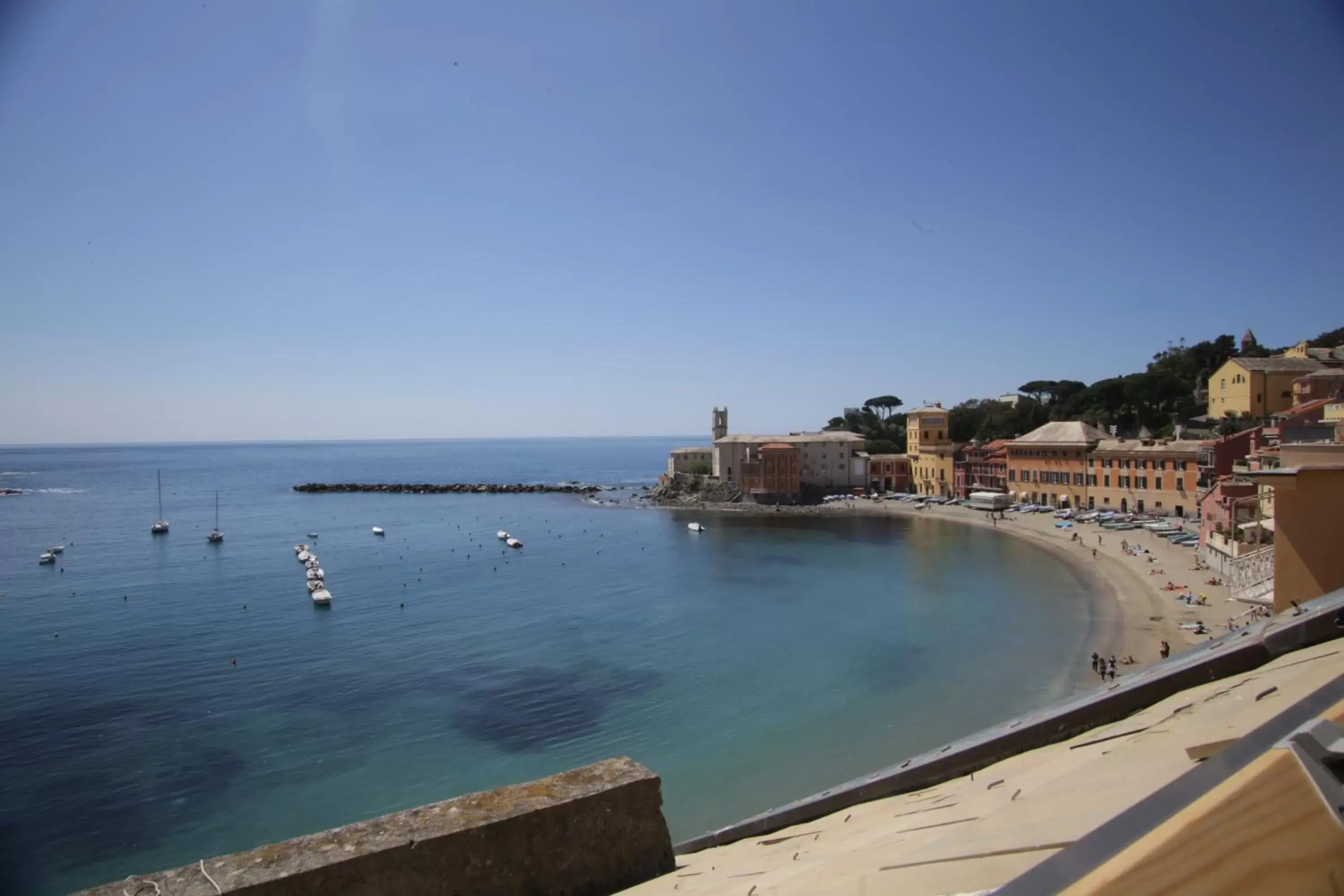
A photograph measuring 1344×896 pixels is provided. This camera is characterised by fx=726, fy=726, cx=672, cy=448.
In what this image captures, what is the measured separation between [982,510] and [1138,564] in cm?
2470

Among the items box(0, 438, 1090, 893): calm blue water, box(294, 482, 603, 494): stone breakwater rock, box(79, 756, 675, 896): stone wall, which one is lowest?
box(0, 438, 1090, 893): calm blue water

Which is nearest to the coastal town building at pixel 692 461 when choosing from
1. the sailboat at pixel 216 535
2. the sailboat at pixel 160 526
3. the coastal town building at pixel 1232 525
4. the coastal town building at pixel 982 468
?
the coastal town building at pixel 982 468

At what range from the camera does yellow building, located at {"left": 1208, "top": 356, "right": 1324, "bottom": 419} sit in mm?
52594

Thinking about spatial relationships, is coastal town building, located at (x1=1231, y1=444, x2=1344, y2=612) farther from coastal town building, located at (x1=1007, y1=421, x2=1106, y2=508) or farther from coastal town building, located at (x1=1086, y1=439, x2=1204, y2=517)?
coastal town building, located at (x1=1007, y1=421, x2=1106, y2=508)

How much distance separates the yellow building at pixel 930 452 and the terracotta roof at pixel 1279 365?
2350 centimetres

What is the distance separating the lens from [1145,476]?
50.8m

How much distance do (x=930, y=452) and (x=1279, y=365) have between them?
27.4 m

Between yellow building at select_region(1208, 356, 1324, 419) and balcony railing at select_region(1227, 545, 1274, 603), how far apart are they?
3095 centimetres

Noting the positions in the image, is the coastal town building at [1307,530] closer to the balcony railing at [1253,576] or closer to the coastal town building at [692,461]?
the balcony railing at [1253,576]

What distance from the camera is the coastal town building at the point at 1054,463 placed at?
56.6 metres

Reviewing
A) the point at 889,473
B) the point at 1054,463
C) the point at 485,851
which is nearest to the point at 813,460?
the point at 889,473

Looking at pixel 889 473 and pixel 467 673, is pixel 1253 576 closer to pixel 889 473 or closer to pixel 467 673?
pixel 467 673

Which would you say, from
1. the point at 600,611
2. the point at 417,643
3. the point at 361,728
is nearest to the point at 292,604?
the point at 417,643

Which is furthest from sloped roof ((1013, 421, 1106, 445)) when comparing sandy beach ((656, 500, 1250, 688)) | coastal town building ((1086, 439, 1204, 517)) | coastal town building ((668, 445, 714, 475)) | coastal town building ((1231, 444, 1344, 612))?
coastal town building ((1231, 444, 1344, 612))
